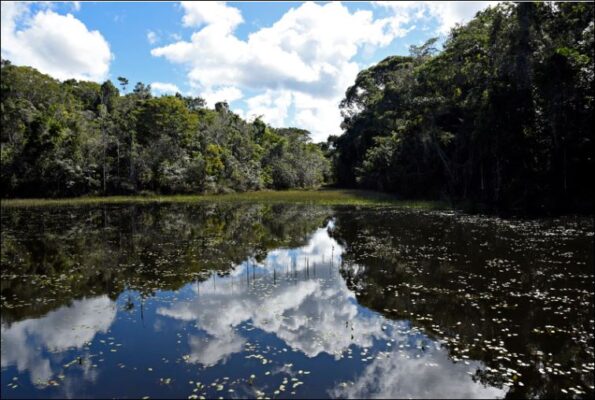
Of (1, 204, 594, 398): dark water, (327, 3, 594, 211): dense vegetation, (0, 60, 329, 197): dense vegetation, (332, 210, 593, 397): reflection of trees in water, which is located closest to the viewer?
(1, 204, 594, 398): dark water

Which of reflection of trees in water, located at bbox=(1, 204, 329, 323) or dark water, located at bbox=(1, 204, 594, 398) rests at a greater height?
reflection of trees in water, located at bbox=(1, 204, 329, 323)

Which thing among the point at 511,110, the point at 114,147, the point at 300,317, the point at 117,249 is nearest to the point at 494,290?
the point at 300,317

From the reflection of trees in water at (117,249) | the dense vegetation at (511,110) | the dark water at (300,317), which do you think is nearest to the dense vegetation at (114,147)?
the reflection of trees in water at (117,249)

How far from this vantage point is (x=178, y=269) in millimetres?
17109

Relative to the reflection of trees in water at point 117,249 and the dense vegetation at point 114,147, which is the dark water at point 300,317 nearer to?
the reflection of trees in water at point 117,249

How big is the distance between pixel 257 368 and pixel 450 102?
139ft

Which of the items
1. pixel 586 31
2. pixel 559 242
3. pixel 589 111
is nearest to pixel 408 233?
pixel 559 242

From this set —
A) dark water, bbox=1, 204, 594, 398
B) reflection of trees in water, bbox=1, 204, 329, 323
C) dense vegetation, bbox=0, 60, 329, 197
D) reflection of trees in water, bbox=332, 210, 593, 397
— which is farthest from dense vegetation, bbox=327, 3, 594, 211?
dense vegetation, bbox=0, 60, 329, 197

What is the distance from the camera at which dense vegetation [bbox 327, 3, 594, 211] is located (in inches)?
1267

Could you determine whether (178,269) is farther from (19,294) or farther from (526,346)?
(526,346)

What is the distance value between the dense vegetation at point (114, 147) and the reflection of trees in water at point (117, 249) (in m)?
19.5

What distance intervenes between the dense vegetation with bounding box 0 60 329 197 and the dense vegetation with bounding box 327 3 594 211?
32.0 metres

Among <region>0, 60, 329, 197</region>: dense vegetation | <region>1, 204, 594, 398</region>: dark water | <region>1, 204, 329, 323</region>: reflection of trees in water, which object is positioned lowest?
<region>1, 204, 594, 398</region>: dark water

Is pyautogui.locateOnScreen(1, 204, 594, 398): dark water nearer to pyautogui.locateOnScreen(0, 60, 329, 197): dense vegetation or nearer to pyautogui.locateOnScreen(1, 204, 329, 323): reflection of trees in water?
pyautogui.locateOnScreen(1, 204, 329, 323): reflection of trees in water
